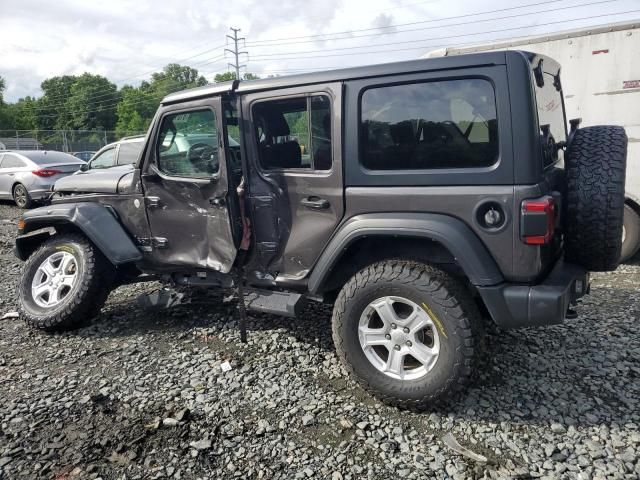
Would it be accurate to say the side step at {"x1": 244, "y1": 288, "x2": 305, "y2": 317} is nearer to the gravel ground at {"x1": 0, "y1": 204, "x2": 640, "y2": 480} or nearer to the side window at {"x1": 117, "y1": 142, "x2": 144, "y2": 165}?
the gravel ground at {"x1": 0, "y1": 204, "x2": 640, "y2": 480}

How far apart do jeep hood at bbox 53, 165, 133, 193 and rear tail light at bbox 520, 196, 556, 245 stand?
11.0 ft

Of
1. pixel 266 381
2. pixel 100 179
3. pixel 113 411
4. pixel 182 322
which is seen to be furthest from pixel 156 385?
pixel 100 179

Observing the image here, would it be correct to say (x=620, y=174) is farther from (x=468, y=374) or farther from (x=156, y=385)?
(x=156, y=385)

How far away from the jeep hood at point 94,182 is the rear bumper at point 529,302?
328cm

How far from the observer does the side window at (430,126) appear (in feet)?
9.11

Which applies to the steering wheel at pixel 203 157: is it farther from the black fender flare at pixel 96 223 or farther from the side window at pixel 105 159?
the side window at pixel 105 159

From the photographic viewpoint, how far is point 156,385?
3.41 m

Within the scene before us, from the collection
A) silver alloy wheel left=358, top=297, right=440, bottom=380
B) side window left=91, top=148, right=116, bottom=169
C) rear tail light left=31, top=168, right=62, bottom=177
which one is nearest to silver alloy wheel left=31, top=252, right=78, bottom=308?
silver alloy wheel left=358, top=297, right=440, bottom=380

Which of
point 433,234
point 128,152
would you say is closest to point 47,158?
point 128,152

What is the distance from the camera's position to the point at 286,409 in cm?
307

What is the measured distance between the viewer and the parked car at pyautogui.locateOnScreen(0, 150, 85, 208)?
1119cm

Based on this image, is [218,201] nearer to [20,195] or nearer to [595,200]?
[595,200]

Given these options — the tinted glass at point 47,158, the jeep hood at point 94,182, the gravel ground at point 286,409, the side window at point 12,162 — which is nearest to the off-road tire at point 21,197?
the side window at point 12,162

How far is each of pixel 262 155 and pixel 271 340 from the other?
156 cm
